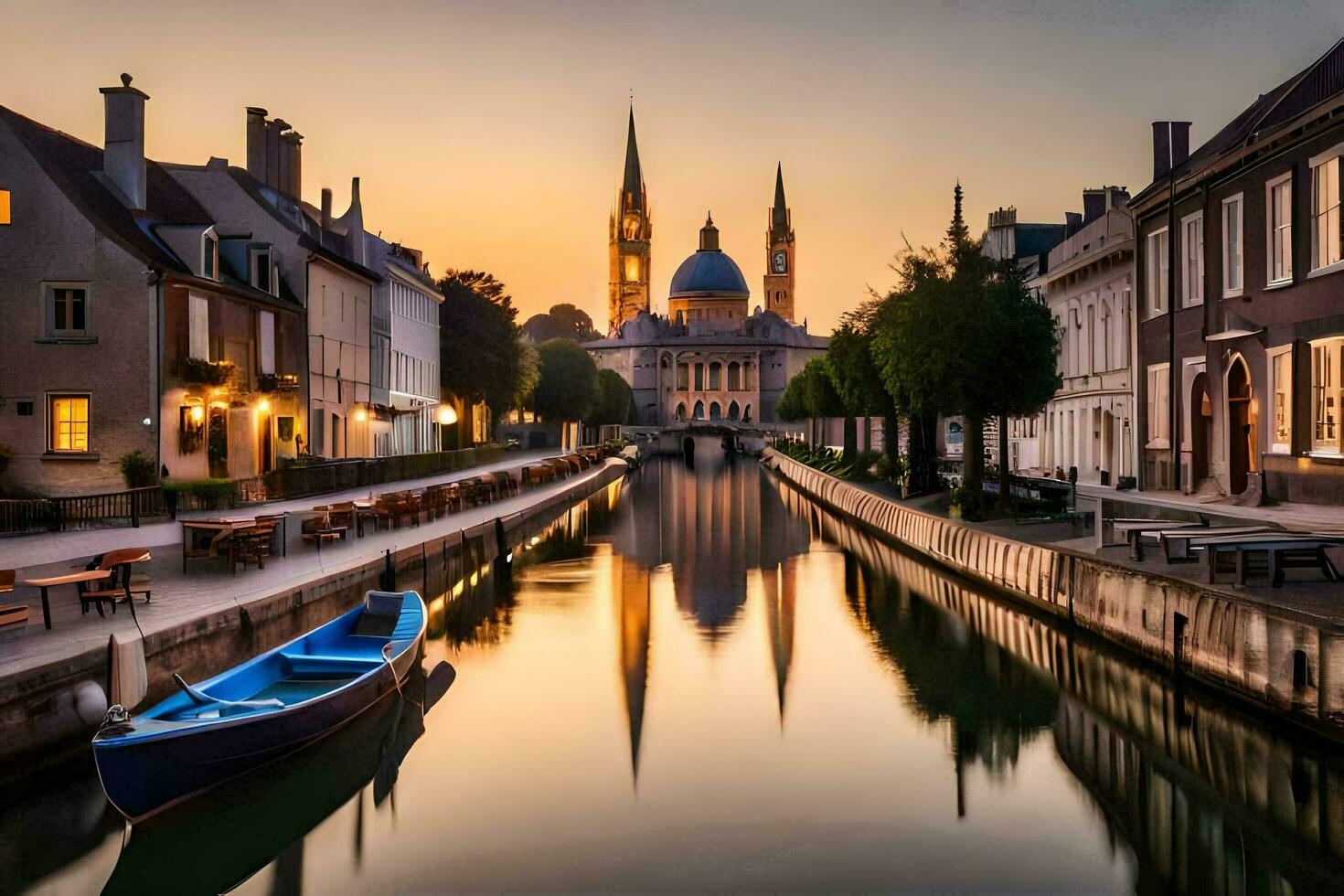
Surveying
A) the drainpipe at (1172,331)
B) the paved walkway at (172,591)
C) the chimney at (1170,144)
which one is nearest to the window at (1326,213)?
the drainpipe at (1172,331)

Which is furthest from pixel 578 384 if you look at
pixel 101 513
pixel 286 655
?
pixel 286 655

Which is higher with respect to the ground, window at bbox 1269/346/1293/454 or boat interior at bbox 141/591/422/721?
window at bbox 1269/346/1293/454

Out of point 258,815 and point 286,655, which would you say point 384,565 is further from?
point 258,815

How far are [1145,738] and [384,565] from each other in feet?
47.9

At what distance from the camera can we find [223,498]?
30.7m

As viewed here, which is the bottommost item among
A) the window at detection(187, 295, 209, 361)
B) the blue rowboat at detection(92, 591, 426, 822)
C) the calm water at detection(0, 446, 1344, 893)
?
the calm water at detection(0, 446, 1344, 893)

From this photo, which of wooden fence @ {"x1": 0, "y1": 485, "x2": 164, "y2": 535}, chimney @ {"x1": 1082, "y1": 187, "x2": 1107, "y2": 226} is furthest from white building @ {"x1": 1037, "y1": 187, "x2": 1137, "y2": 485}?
wooden fence @ {"x1": 0, "y1": 485, "x2": 164, "y2": 535}

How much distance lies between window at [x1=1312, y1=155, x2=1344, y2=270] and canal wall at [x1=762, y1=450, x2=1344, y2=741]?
6708 millimetres

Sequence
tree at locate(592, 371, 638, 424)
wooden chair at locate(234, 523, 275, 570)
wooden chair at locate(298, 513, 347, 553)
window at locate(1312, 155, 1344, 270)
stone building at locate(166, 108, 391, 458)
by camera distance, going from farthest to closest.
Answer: tree at locate(592, 371, 638, 424) → stone building at locate(166, 108, 391, 458) → wooden chair at locate(298, 513, 347, 553) → wooden chair at locate(234, 523, 275, 570) → window at locate(1312, 155, 1344, 270)

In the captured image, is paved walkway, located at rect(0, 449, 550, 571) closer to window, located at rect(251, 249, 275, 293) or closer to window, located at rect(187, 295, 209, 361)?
window, located at rect(187, 295, 209, 361)

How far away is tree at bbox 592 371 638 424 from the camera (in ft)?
403

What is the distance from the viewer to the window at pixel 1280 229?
23.8 metres

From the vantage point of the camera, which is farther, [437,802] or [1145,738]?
[1145,738]

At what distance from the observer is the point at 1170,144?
37.2 m
